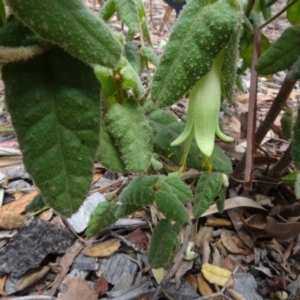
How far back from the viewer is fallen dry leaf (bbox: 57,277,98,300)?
0.71m

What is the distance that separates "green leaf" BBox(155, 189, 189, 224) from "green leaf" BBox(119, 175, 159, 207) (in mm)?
11

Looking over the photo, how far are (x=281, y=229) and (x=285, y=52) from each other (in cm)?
34

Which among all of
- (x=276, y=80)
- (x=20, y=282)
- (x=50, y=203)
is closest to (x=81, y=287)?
(x=20, y=282)

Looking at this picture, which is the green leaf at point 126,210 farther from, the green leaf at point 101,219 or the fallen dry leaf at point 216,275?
the fallen dry leaf at point 216,275

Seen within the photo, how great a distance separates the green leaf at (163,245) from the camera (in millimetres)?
608

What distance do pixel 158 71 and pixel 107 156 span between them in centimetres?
14

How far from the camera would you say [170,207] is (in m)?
0.56

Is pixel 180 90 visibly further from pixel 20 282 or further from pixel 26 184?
pixel 26 184

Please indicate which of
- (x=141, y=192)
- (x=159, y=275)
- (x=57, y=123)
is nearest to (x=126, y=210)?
(x=141, y=192)

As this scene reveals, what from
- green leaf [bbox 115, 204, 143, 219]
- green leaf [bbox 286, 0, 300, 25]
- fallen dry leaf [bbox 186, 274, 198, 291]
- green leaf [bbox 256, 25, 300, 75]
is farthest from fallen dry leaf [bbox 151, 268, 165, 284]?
green leaf [bbox 286, 0, 300, 25]

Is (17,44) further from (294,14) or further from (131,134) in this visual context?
(294,14)

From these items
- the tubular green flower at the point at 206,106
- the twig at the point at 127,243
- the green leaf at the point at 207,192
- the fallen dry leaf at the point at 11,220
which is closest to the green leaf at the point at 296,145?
the tubular green flower at the point at 206,106

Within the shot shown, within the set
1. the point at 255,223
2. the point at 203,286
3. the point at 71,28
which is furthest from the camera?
the point at 255,223

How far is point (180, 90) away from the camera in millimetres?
386
